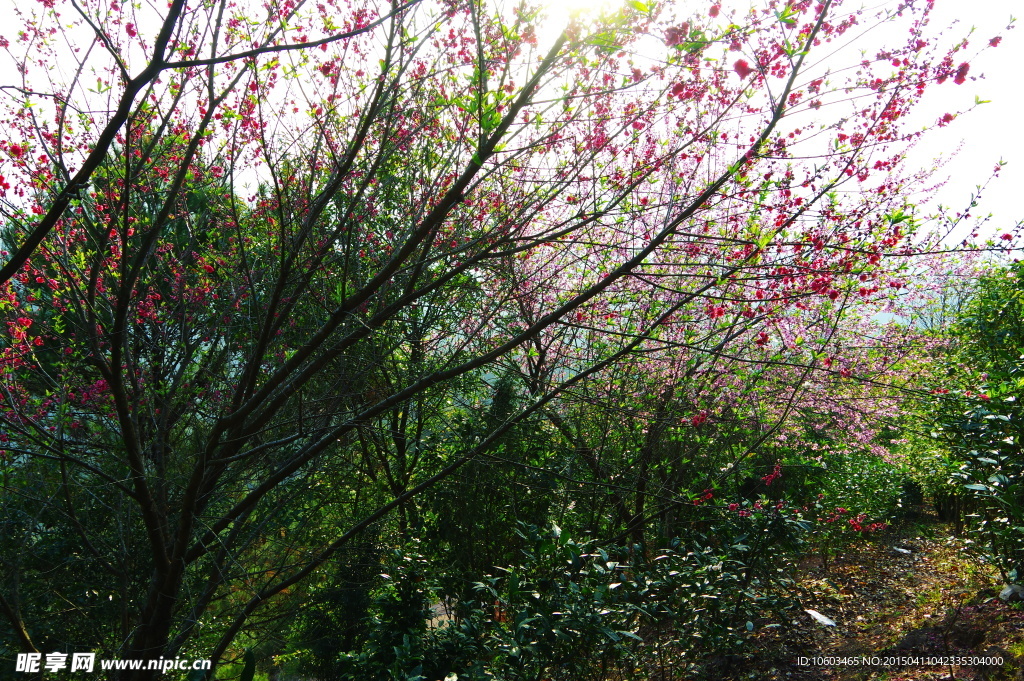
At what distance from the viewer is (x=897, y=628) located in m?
5.43

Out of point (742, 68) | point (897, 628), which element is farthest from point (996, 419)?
point (742, 68)

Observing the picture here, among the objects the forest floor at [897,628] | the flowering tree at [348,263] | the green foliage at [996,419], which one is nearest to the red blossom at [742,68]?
the flowering tree at [348,263]

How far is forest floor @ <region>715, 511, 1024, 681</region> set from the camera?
14.9ft

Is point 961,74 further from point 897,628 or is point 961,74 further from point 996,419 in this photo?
point 897,628

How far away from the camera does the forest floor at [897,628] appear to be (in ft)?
14.9

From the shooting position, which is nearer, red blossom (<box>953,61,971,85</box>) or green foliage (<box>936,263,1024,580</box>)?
red blossom (<box>953,61,971,85</box>)

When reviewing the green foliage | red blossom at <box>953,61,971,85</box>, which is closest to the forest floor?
the green foliage

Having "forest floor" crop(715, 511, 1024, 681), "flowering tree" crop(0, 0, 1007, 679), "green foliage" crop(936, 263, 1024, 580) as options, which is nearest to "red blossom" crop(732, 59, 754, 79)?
"flowering tree" crop(0, 0, 1007, 679)

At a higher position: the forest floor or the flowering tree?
the flowering tree

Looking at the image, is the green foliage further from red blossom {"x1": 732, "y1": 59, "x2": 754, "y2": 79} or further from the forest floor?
red blossom {"x1": 732, "y1": 59, "x2": 754, "y2": 79}

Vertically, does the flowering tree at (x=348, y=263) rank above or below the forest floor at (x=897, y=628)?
above

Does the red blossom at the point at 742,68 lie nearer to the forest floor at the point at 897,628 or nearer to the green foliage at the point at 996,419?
the green foliage at the point at 996,419

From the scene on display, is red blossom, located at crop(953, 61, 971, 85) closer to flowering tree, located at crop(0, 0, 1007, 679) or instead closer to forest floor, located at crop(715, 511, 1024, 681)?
flowering tree, located at crop(0, 0, 1007, 679)

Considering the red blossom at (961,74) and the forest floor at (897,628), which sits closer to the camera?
the red blossom at (961,74)
